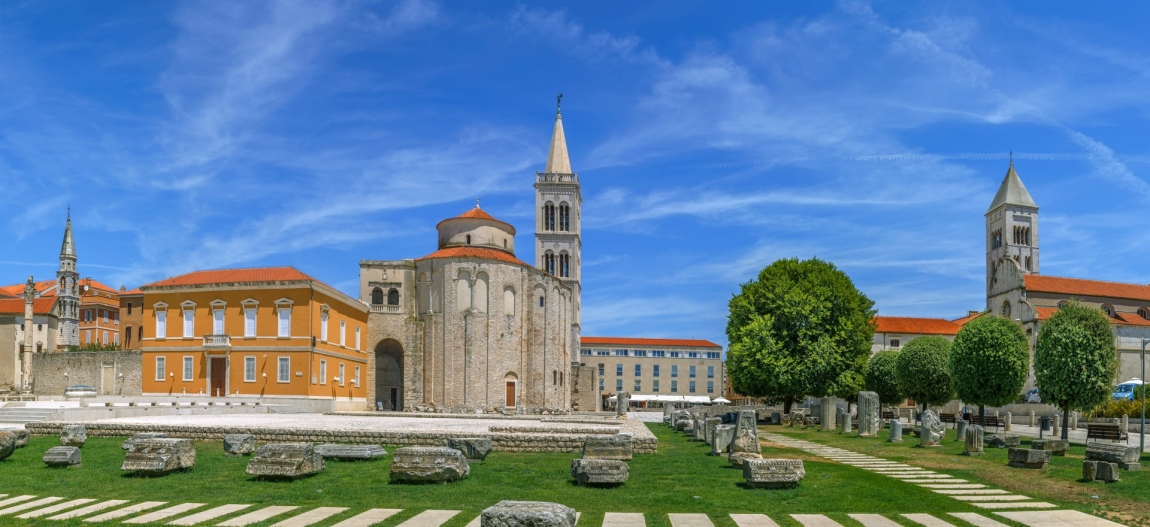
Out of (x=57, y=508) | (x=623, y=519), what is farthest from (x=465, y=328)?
(x=623, y=519)

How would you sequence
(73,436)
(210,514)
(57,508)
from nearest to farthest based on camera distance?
(210,514) → (57,508) → (73,436)

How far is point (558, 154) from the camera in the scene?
89.9m

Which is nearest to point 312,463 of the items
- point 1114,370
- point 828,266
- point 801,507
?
point 801,507

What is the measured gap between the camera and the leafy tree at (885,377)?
57.3m

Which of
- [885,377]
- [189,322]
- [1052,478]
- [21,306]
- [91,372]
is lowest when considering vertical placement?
[885,377]

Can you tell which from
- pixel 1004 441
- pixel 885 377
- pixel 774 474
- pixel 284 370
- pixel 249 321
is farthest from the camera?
pixel 885 377

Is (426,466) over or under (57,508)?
over

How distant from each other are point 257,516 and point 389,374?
5604cm

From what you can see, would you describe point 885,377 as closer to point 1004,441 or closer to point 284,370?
point 1004,441

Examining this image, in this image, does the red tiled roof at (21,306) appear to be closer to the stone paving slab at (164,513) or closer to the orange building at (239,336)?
the orange building at (239,336)

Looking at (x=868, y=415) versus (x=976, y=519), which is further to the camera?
(x=868, y=415)

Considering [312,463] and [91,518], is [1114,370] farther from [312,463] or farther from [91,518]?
[91,518]

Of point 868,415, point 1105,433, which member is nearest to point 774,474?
point 868,415

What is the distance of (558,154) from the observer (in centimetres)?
8994
